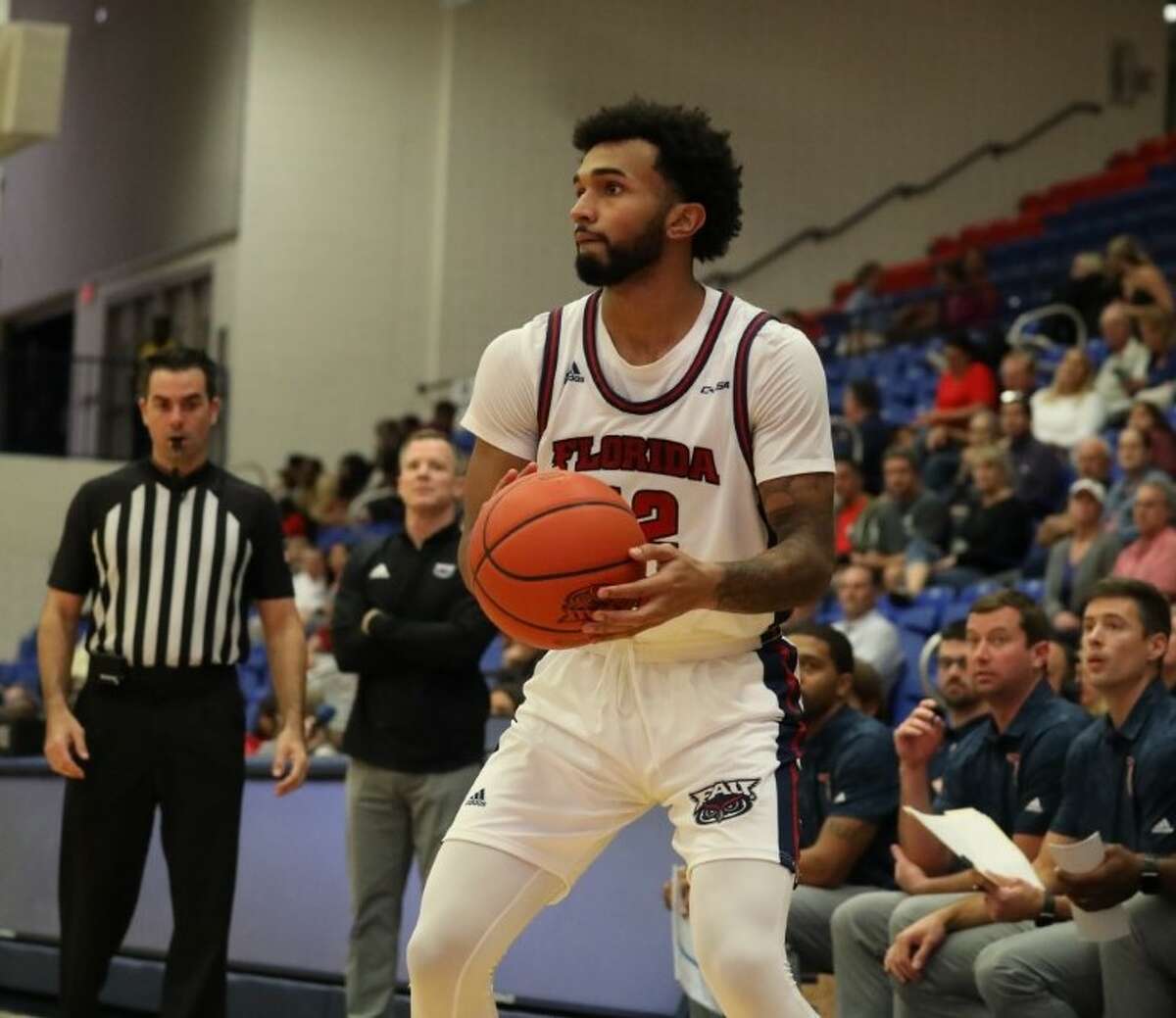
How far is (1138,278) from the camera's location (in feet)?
42.6

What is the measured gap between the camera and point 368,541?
6.69m

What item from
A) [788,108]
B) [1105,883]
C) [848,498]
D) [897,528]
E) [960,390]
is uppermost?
[788,108]

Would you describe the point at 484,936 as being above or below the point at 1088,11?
below

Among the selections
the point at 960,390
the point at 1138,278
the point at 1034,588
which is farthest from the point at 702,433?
the point at 960,390

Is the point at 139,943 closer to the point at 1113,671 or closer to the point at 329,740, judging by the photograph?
the point at 329,740

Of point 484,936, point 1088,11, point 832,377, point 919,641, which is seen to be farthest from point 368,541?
point 1088,11

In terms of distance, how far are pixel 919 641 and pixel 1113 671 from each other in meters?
4.79

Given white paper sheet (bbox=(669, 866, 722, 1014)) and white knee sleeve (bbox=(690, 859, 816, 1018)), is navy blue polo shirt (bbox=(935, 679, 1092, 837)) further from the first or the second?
white knee sleeve (bbox=(690, 859, 816, 1018))

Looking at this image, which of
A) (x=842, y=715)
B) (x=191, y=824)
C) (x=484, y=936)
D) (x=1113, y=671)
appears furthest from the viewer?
(x=842, y=715)

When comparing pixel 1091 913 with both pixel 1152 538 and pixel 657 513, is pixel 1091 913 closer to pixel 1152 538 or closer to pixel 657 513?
pixel 657 513

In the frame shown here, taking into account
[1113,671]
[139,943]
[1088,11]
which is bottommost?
[139,943]

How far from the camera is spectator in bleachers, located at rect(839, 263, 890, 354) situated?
56.3 feet

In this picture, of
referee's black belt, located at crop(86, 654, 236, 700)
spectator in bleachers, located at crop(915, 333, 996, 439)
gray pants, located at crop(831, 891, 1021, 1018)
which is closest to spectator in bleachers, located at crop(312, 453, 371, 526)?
spectator in bleachers, located at crop(915, 333, 996, 439)

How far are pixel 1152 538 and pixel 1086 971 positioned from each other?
423cm
